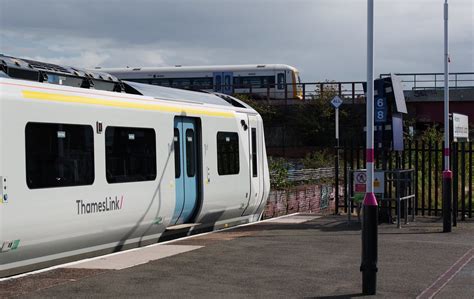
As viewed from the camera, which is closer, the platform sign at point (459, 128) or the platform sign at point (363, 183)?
the platform sign at point (363, 183)

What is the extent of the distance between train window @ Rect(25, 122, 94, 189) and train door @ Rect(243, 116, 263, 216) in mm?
6582

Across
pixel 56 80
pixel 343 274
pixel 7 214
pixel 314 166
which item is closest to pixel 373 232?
pixel 343 274

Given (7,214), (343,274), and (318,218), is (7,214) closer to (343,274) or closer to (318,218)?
(343,274)

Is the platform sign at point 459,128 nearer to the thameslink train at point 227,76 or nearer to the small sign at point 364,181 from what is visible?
the small sign at point 364,181

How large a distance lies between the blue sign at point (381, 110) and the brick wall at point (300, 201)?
18.3 feet

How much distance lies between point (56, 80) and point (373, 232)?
547 centimetres

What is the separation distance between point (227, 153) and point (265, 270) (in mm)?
6182

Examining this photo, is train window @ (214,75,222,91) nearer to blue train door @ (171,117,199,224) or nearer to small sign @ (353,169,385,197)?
small sign @ (353,169,385,197)

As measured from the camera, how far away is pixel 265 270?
358 inches

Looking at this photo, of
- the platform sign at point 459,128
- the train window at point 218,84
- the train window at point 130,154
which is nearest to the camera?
the train window at point 130,154

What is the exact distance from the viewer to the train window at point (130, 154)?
10.9 metres

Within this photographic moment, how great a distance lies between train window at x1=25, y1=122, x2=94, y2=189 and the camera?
29.8ft

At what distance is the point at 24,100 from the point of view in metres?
8.99

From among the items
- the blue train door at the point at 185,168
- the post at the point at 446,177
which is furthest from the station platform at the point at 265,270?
the blue train door at the point at 185,168
